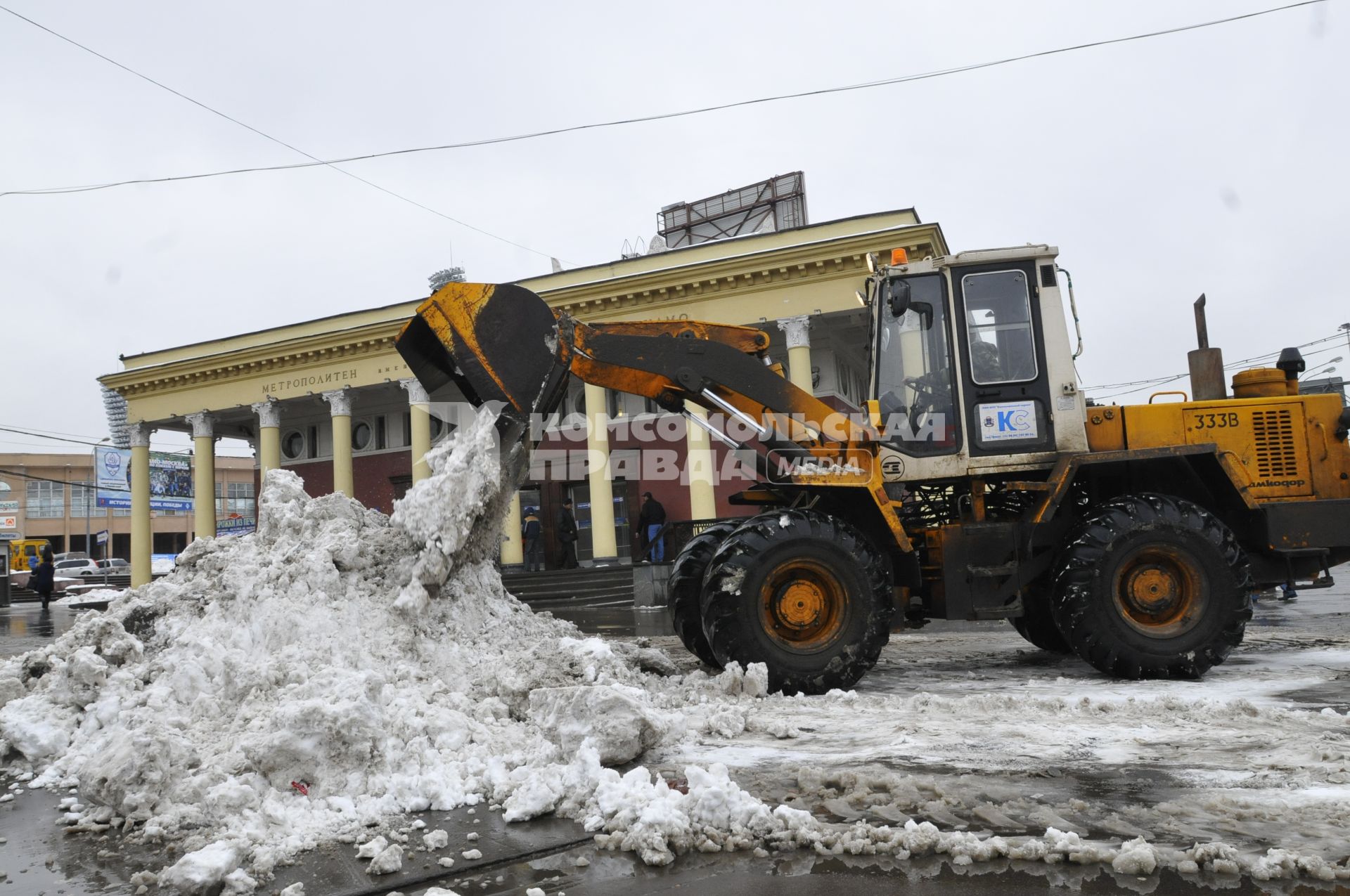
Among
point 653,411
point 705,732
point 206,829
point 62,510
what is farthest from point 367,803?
point 62,510

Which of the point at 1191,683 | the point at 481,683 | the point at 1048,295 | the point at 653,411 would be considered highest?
the point at 653,411

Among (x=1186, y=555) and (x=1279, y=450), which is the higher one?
(x=1279, y=450)

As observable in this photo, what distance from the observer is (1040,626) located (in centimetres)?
798

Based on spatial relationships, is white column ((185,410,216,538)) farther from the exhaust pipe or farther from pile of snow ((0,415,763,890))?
the exhaust pipe

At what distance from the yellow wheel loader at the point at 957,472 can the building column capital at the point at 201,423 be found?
962 inches

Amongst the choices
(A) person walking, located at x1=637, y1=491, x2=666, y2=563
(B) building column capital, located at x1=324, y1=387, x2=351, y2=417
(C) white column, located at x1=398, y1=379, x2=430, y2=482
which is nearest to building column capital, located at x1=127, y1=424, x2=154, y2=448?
(B) building column capital, located at x1=324, y1=387, x2=351, y2=417

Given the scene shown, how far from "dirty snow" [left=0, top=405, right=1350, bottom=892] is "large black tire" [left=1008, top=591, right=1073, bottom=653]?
2.82 ft

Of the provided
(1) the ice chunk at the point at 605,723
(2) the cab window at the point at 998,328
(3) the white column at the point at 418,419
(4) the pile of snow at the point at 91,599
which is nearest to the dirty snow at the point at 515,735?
(1) the ice chunk at the point at 605,723

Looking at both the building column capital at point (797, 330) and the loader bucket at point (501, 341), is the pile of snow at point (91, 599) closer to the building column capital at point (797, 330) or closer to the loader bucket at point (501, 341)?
the building column capital at point (797, 330)

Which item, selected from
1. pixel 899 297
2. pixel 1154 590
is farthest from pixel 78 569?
pixel 1154 590

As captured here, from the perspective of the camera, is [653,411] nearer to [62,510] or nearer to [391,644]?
[391,644]

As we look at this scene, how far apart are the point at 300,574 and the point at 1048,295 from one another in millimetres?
5761

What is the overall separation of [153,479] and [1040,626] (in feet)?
161

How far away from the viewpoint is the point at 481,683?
528 centimetres
